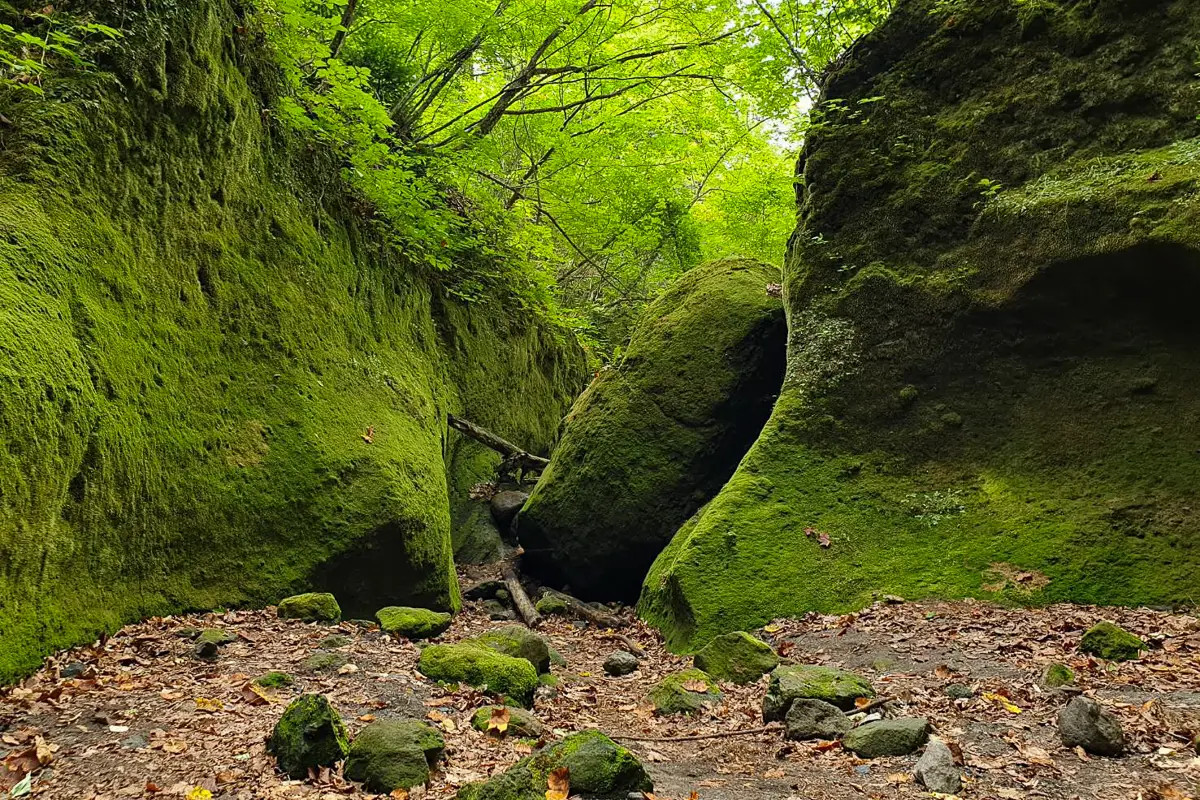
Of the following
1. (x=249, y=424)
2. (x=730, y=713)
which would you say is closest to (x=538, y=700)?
(x=730, y=713)

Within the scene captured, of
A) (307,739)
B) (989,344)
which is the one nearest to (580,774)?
(307,739)

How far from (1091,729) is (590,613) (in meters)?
6.86

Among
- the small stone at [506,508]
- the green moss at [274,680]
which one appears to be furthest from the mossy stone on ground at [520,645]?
the small stone at [506,508]

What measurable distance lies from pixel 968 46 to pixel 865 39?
1.51 meters

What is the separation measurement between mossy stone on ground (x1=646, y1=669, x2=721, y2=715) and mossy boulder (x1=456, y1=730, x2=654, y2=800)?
1.90 m

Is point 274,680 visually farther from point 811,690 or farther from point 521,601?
point 521,601

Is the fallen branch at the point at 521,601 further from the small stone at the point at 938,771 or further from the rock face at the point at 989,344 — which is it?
the small stone at the point at 938,771

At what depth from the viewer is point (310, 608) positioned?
6.56 m

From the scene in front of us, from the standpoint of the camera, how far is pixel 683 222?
17.9 metres

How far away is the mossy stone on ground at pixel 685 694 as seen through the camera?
17.9ft

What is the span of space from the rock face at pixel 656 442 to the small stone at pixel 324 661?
5.62 m

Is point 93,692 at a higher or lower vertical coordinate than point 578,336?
lower

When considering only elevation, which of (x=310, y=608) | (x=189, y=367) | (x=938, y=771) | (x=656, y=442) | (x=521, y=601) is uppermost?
(x=189, y=367)

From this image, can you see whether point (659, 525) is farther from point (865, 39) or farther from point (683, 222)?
point (683, 222)
